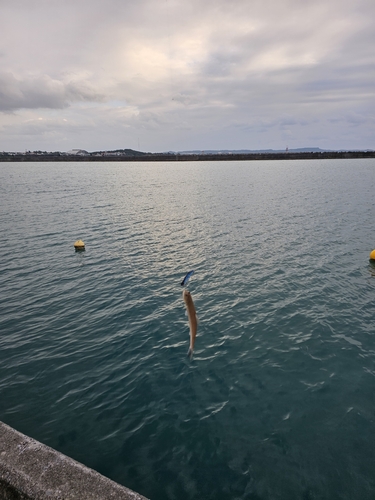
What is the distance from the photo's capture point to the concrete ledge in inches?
205

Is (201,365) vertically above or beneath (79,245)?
beneath

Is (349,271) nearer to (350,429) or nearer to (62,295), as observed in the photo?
(350,429)

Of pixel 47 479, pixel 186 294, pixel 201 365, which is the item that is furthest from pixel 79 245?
pixel 186 294

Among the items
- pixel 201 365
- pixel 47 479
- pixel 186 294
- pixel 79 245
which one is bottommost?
pixel 201 365

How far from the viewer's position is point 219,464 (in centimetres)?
802

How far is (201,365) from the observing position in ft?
39.1

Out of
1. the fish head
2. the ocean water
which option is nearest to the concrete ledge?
the ocean water

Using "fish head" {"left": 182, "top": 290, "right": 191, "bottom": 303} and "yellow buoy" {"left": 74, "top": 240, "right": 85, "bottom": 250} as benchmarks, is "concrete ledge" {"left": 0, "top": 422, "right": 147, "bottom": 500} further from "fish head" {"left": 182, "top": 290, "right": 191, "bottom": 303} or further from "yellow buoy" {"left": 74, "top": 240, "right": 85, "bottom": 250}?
"yellow buoy" {"left": 74, "top": 240, "right": 85, "bottom": 250}

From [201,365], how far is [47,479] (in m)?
7.14

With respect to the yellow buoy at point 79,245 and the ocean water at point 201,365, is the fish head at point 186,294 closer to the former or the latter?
the ocean water at point 201,365

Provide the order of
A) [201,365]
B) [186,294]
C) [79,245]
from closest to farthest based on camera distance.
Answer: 1. [186,294]
2. [201,365]
3. [79,245]

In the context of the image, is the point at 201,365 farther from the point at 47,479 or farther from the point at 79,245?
the point at 79,245

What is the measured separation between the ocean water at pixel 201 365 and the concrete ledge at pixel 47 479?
248 cm

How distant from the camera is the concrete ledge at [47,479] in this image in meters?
5.20
